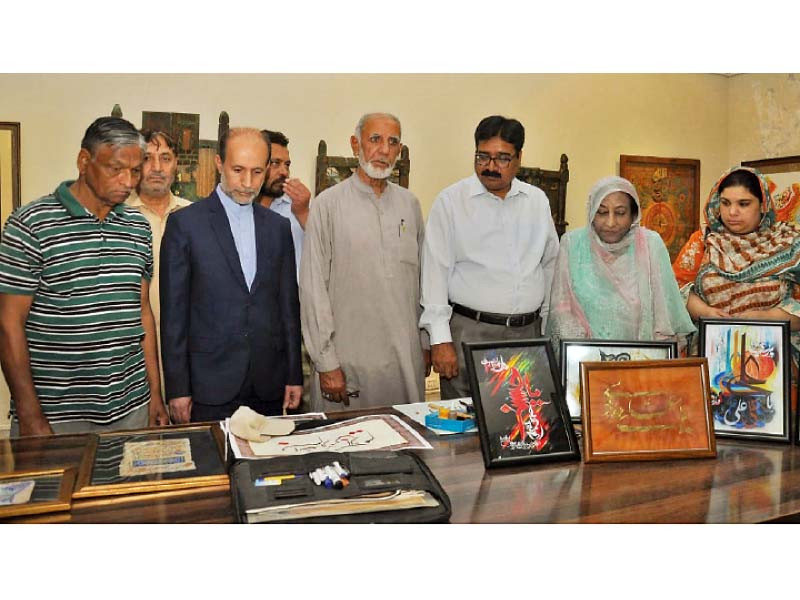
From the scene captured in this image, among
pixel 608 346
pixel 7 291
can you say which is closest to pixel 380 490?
pixel 608 346

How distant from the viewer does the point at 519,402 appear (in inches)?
69.0

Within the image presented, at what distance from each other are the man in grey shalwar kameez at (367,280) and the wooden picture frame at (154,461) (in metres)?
0.88

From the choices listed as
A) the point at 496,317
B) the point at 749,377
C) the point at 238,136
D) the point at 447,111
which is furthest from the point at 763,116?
the point at 238,136

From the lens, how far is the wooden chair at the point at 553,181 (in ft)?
9.86

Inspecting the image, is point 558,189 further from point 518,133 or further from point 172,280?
point 172,280

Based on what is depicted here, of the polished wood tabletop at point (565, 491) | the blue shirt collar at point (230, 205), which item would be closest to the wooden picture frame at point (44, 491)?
the polished wood tabletop at point (565, 491)

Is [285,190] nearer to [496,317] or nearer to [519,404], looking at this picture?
[496,317]

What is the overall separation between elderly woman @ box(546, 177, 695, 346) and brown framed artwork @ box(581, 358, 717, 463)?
73 cm

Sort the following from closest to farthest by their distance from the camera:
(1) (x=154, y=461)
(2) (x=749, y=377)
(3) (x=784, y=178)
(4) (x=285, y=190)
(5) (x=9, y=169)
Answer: (1) (x=154, y=461)
(2) (x=749, y=377)
(5) (x=9, y=169)
(4) (x=285, y=190)
(3) (x=784, y=178)

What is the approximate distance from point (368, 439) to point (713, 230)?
169 cm

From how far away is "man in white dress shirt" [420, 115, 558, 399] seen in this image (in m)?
2.75

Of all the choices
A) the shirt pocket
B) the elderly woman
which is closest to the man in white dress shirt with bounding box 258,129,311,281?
the shirt pocket

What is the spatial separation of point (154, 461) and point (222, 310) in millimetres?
927

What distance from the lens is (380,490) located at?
140 cm
